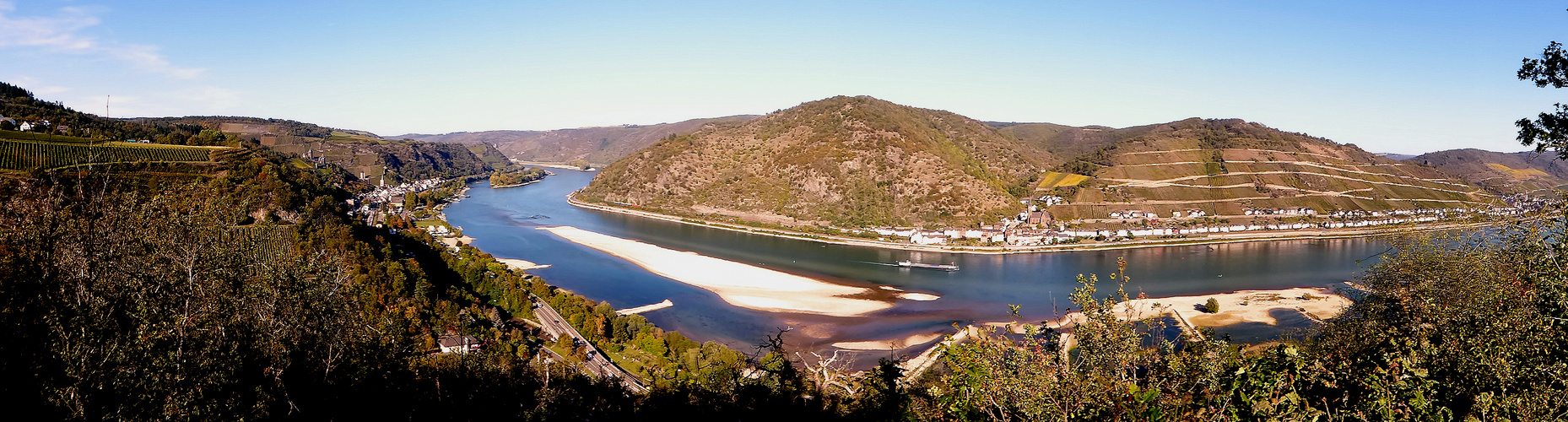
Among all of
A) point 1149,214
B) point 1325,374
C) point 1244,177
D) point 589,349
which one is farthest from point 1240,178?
point 1325,374

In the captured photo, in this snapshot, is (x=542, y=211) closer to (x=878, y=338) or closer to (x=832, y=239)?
(x=832, y=239)

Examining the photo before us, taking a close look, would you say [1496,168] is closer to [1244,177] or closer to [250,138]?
[1244,177]

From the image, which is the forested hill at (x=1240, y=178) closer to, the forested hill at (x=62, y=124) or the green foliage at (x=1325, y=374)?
the green foliage at (x=1325, y=374)

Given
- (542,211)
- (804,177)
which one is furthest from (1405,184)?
(542,211)

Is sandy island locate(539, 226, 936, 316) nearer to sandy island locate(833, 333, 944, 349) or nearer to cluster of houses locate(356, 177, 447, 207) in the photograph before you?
sandy island locate(833, 333, 944, 349)

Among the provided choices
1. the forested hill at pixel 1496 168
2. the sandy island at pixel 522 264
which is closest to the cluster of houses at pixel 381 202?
the sandy island at pixel 522 264

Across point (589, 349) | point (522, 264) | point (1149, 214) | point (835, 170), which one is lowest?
point (589, 349)
